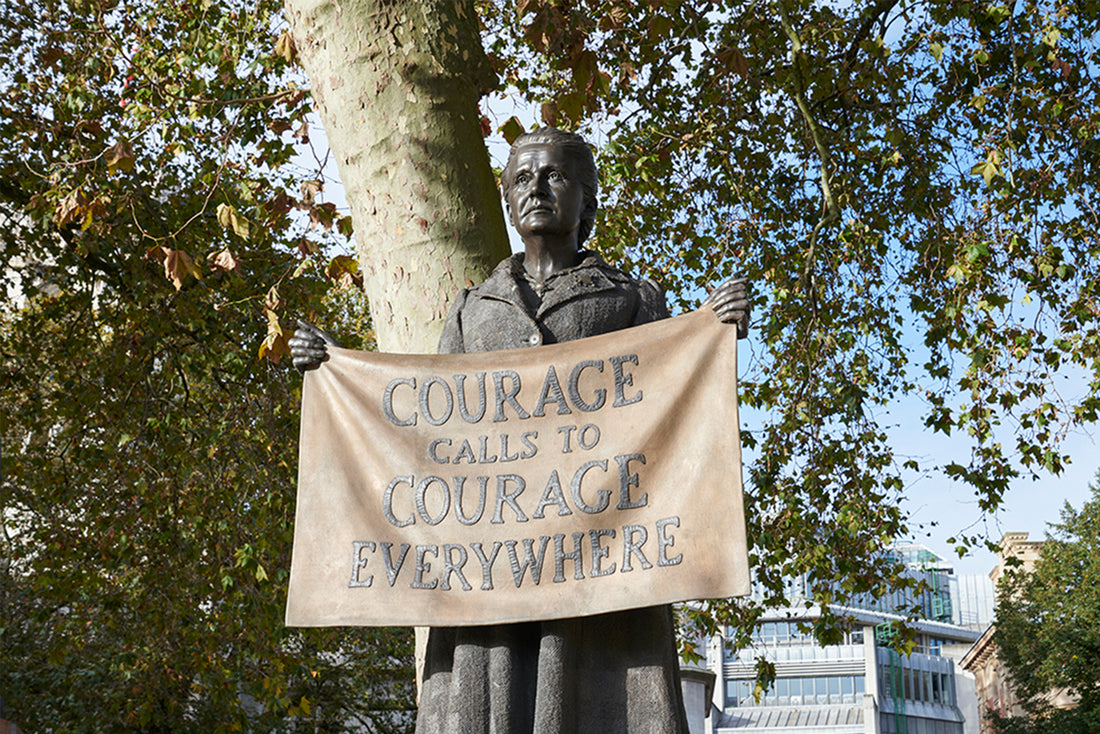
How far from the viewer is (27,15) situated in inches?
444

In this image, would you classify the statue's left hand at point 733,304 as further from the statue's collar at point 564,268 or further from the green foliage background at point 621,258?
the green foliage background at point 621,258

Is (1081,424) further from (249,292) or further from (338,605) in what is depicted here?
(338,605)

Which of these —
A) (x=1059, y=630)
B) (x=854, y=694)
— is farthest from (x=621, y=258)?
(x=854, y=694)

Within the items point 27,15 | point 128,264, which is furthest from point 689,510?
point 27,15

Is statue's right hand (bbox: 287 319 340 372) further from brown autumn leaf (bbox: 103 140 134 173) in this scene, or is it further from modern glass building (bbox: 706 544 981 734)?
modern glass building (bbox: 706 544 981 734)

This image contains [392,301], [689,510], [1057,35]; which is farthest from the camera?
[1057,35]

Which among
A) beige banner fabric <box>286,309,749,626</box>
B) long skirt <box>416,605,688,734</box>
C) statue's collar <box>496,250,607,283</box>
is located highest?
statue's collar <box>496,250,607,283</box>

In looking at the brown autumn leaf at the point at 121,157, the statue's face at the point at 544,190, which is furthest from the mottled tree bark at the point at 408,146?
the brown autumn leaf at the point at 121,157

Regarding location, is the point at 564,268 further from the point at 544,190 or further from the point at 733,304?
the point at 733,304

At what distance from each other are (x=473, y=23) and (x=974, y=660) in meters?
74.9

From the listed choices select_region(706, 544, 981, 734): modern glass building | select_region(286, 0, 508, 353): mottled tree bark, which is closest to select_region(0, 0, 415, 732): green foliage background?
select_region(286, 0, 508, 353): mottled tree bark

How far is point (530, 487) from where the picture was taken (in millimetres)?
3805

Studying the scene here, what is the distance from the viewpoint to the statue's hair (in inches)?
160

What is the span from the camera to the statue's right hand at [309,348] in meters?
4.15
